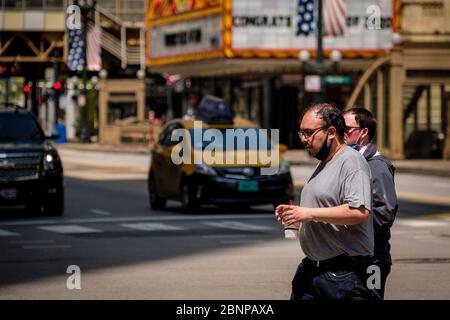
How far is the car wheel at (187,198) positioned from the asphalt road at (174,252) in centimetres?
20

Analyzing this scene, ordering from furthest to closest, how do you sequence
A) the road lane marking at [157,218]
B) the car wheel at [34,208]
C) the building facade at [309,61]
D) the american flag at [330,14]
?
1. the american flag at [330,14]
2. the building facade at [309,61]
3. the car wheel at [34,208]
4. the road lane marking at [157,218]

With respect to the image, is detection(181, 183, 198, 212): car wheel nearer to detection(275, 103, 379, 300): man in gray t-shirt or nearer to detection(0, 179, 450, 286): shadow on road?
detection(0, 179, 450, 286): shadow on road

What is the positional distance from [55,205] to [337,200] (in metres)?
17.3

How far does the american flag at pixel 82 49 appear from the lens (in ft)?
280

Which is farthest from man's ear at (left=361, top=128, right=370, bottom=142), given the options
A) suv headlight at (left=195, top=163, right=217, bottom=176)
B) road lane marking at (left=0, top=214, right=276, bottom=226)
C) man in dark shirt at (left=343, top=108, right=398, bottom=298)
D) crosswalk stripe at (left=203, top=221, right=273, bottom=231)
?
suv headlight at (left=195, top=163, right=217, bottom=176)

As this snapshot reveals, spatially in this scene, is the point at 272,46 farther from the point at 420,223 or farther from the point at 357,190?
the point at 357,190

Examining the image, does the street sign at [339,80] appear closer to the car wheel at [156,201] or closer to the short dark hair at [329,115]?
the car wheel at [156,201]

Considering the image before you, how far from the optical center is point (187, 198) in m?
24.9

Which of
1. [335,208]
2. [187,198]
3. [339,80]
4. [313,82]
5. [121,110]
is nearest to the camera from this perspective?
[335,208]

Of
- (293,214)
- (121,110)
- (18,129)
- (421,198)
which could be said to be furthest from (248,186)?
(121,110)

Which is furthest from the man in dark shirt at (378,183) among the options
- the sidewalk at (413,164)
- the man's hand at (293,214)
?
the sidewalk at (413,164)

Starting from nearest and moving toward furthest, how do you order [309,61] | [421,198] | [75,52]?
[421,198] → [309,61] → [75,52]

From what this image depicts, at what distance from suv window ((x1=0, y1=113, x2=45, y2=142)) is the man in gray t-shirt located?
18052 mm

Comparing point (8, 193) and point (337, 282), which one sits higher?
point (337, 282)
